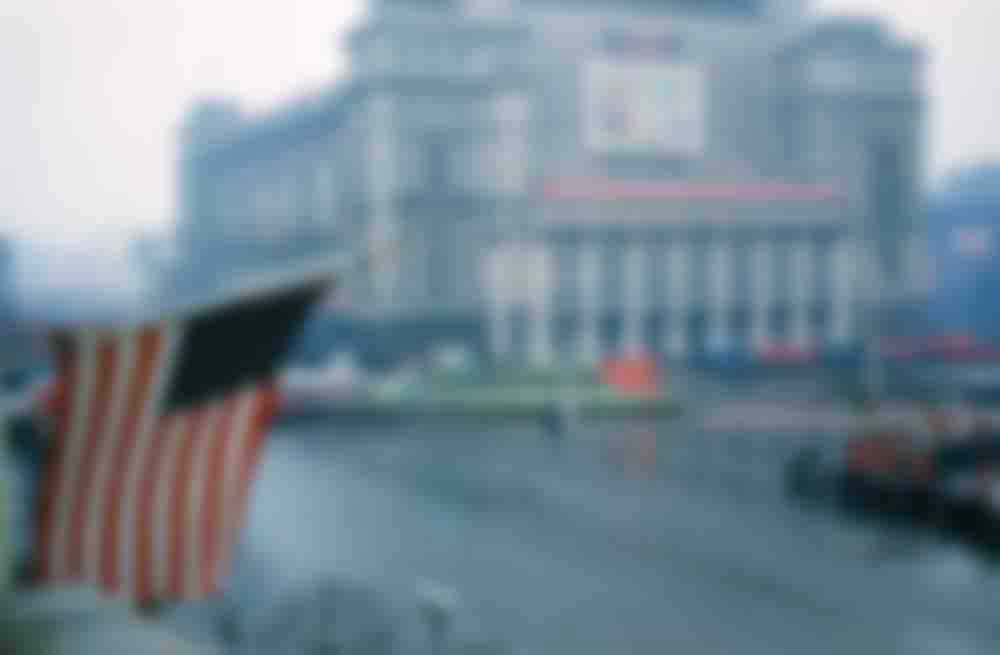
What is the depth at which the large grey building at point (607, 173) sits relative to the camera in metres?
21.9

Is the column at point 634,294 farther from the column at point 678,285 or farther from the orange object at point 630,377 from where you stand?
the orange object at point 630,377

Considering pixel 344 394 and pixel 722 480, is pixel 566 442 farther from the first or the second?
pixel 344 394

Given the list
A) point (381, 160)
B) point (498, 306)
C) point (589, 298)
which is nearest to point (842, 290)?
point (589, 298)

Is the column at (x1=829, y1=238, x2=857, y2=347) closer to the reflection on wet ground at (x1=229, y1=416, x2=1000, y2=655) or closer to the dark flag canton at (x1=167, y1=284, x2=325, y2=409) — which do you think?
the reflection on wet ground at (x1=229, y1=416, x2=1000, y2=655)

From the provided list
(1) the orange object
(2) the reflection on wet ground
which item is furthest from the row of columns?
(2) the reflection on wet ground

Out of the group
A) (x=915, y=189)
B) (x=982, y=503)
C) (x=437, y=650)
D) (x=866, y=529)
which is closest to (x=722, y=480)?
(x=866, y=529)

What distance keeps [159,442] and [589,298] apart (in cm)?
2044

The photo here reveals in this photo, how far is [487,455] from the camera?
43.5 feet

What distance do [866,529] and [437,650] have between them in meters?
5.18

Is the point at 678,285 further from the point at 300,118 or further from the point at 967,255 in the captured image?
the point at 300,118

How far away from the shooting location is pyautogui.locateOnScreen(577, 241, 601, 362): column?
22.4 metres

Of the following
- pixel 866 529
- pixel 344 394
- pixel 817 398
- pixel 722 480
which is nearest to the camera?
pixel 866 529

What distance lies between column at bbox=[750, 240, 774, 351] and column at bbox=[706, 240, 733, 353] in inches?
23.6

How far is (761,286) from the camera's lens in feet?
78.8
